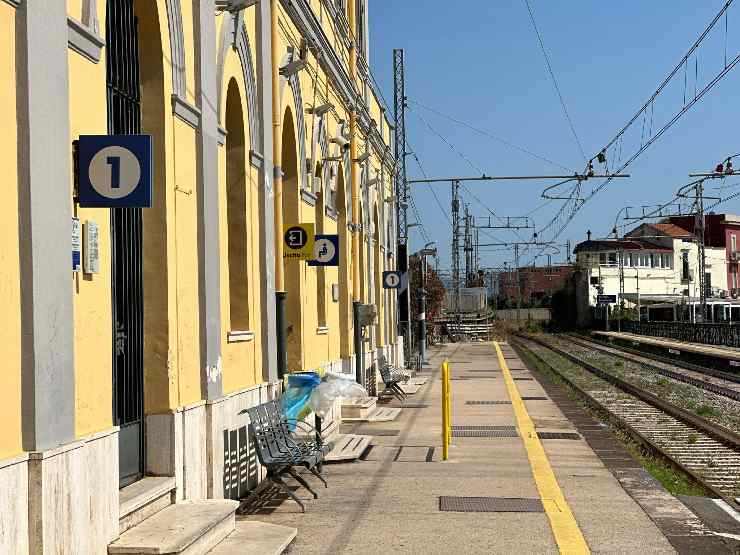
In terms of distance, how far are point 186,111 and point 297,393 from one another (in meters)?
4.57

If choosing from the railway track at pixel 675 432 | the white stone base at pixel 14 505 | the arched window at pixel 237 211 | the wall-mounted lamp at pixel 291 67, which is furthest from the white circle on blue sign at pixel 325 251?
the white stone base at pixel 14 505

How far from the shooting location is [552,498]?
415 inches

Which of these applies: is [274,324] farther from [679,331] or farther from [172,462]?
[679,331]

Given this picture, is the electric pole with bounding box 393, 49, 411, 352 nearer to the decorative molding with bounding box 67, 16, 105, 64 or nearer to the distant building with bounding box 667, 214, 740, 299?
the decorative molding with bounding box 67, 16, 105, 64

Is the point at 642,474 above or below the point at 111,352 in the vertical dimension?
below

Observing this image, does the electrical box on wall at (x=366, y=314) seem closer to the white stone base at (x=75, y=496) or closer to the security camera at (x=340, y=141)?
the security camera at (x=340, y=141)

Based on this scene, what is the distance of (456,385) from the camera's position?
90.8 ft

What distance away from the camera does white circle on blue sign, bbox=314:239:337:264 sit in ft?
52.7

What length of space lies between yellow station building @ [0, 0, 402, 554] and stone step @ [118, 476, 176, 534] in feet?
0.28

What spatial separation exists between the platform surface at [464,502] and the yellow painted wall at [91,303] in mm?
2127

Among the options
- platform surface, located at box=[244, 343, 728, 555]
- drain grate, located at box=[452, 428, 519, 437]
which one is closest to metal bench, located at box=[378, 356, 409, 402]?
platform surface, located at box=[244, 343, 728, 555]

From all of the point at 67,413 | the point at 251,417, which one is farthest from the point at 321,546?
the point at 67,413

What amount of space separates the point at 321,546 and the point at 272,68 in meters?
6.31

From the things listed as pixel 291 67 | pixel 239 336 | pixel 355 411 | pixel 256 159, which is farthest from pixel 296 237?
pixel 355 411
